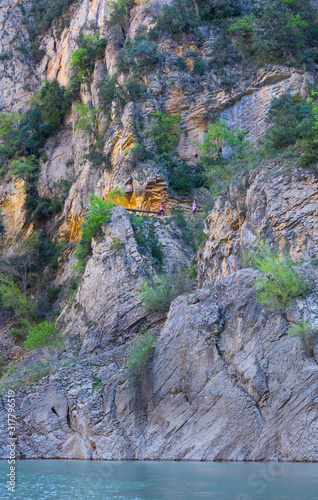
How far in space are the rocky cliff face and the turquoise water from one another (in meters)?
2.38

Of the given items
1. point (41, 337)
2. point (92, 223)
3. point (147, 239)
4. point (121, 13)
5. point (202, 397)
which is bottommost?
point (202, 397)

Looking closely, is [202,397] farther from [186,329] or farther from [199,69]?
[199,69]

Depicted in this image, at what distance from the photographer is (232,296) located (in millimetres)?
21484

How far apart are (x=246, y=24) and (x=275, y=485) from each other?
1520 inches

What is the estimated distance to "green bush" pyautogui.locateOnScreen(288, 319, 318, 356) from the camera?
60.5 ft

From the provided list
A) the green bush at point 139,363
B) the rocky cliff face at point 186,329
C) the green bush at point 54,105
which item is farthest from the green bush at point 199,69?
Answer: the green bush at point 139,363

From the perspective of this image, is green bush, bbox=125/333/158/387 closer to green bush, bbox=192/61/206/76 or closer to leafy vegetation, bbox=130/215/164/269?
leafy vegetation, bbox=130/215/164/269

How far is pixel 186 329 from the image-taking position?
21.8m

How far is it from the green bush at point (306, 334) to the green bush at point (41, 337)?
17027 millimetres

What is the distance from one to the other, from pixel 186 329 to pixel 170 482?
910 cm

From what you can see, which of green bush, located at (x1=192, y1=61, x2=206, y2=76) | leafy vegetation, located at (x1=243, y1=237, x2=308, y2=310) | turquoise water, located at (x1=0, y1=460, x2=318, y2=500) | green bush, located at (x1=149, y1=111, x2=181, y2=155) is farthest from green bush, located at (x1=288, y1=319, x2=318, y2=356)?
green bush, located at (x1=192, y1=61, x2=206, y2=76)

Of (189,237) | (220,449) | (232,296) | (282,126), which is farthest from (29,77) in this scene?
(220,449)

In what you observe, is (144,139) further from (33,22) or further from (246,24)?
(33,22)

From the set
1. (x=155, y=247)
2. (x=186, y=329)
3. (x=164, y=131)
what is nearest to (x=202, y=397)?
(x=186, y=329)
